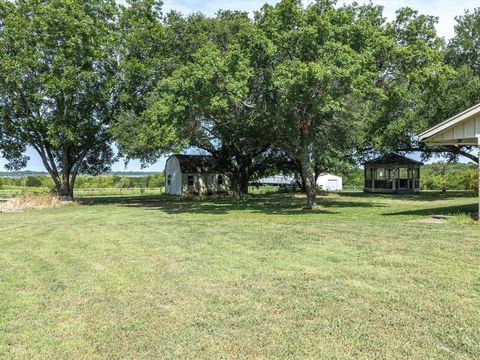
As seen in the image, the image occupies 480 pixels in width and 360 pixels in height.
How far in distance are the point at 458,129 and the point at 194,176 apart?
91.1 ft

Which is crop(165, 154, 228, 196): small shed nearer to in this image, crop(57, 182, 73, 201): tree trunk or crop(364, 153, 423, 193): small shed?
→ crop(57, 182, 73, 201): tree trunk

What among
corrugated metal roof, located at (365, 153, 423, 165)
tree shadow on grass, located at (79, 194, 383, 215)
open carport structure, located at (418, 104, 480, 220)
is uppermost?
corrugated metal roof, located at (365, 153, 423, 165)

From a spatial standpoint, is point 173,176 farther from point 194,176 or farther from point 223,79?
point 223,79

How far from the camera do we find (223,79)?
15773mm

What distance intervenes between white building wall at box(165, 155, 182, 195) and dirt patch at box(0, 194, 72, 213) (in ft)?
47.4

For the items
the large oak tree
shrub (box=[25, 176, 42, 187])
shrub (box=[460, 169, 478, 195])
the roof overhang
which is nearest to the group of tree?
the large oak tree

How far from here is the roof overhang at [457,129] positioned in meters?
11.6

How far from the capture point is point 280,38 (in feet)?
52.3

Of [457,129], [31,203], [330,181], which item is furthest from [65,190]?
[330,181]

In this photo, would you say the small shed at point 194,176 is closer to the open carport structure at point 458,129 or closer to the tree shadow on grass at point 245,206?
the tree shadow on grass at point 245,206

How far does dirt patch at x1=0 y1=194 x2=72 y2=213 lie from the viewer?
2141 cm

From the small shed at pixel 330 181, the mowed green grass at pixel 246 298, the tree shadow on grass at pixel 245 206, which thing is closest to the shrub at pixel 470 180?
the small shed at pixel 330 181

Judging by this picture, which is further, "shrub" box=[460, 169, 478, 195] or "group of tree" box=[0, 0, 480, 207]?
"shrub" box=[460, 169, 478, 195]

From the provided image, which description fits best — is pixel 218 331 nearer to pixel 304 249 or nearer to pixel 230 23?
pixel 304 249
